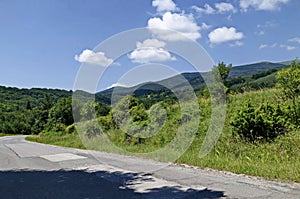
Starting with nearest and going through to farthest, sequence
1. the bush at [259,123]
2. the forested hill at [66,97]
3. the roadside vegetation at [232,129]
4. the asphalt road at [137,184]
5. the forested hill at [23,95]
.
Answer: the asphalt road at [137,184]
the roadside vegetation at [232,129]
the forested hill at [66,97]
the bush at [259,123]
the forested hill at [23,95]

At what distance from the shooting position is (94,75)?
7594 mm

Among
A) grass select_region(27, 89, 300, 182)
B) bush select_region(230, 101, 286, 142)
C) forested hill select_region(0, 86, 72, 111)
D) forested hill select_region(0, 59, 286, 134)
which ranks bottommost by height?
grass select_region(27, 89, 300, 182)

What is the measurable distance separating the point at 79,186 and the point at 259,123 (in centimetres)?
605

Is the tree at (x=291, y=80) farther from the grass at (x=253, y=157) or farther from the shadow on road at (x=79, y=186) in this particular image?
the shadow on road at (x=79, y=186)

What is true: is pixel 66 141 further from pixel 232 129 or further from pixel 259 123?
pixel 259 123

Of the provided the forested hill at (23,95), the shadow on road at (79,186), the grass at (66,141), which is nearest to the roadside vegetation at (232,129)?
the grass at (66,141)

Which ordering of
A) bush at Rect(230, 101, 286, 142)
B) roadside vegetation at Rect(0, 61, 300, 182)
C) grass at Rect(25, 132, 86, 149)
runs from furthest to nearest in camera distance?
grass at Rect(25, 132, 86, 149) < bush at Rect(230, 101, 286, 142) < roadside vegetation at Rect(0, 61, 300, 182)

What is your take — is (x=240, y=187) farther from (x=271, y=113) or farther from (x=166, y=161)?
(x=271, y=113)

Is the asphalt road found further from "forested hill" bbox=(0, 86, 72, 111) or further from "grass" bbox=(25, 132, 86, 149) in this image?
"forested hill" bbox=(0, 86, 72, 111)

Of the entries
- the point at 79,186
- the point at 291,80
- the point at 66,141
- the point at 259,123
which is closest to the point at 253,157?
the point at 259,123

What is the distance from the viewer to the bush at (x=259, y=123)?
9.33 m

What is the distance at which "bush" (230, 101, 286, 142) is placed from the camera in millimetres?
9327

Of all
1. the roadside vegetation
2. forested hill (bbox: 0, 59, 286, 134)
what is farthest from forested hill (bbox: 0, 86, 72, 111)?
the roadside vegetation

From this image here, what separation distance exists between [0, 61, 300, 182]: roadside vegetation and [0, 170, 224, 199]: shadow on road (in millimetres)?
2120
